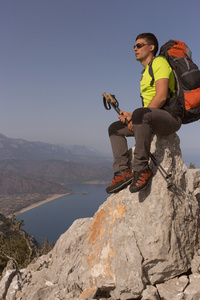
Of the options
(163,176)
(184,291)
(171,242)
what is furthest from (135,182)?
(184,291)

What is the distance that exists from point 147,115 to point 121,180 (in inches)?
60.7

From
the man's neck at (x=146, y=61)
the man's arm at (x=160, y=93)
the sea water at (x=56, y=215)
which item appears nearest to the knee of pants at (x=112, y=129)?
the man's arm at (x=160, y=93)

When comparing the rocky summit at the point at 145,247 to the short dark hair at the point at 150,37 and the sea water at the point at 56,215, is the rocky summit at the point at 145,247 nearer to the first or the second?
the short dark hair at the point at 150,37

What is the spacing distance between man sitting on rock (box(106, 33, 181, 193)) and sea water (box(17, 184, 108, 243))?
10213 centimetres

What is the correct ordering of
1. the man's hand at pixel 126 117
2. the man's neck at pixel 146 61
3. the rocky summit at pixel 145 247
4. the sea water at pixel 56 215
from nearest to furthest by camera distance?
the rocky summit at pixel 145 247 < the man's hand at pixel 126 117 < the man's neck at pixel 146 61 < the sea water at pixel 56 215

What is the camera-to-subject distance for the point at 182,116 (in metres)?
4.13

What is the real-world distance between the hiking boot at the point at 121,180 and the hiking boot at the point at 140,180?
49 cm

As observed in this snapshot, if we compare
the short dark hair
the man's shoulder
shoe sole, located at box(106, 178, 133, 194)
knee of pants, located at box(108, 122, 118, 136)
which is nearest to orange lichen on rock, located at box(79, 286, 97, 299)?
shoe sole, located at box(106, 178, 133, 194)

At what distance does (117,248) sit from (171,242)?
3.36ft

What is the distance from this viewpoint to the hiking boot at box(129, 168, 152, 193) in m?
3.91

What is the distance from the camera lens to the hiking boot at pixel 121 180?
14.8 feet

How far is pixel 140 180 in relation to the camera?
12.9ft

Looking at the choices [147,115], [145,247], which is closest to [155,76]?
[147,115]

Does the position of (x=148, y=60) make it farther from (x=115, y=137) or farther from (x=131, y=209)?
(x=131, y=209)
